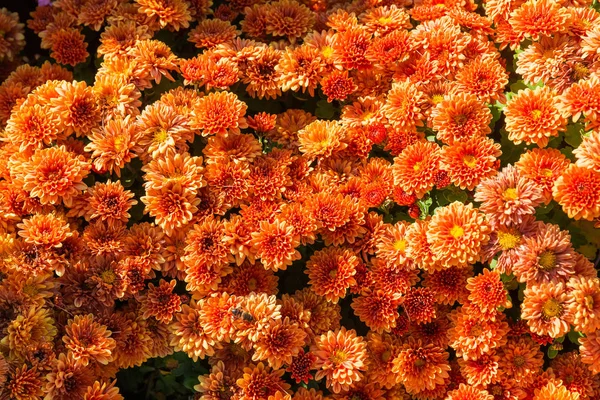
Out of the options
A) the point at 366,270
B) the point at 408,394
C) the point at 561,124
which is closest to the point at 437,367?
the point at 408,394

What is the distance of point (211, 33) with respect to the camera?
3174 mm

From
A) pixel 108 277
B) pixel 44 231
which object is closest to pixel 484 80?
pixel 108 277

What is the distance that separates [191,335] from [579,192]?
1495mm

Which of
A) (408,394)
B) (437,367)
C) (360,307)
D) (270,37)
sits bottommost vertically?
(408,394)

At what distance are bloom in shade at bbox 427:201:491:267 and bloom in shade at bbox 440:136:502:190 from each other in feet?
0.35

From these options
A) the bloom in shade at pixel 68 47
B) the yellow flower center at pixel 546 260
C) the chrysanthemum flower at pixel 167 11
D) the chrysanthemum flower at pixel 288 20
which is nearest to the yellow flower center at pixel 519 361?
the yellow flower center at pixel 546 260

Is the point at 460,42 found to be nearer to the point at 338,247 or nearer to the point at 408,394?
the point at 338,247

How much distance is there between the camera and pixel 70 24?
3.31m

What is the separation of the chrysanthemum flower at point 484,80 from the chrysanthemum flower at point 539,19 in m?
0.19

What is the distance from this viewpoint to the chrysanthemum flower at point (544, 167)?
2438 mm

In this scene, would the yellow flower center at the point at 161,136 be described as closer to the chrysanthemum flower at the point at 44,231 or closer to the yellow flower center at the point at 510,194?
the chrysanthemum flower at the point at 44,231

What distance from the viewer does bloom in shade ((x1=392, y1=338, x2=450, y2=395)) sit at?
8.37 feet

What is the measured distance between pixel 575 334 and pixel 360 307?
2.69 ft

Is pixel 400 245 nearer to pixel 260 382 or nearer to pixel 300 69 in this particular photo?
pixel 260 382
